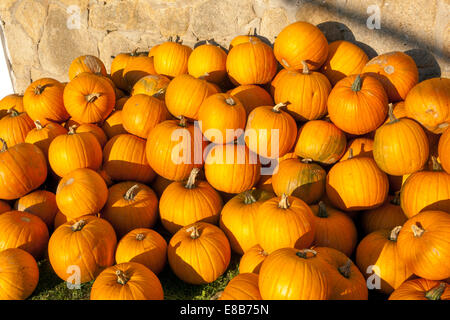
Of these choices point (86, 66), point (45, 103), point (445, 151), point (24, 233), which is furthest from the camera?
point (86, 66)

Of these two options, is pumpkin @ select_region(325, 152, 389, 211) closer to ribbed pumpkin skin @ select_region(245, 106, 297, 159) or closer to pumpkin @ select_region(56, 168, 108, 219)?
ribbed pumpkin skin @ select_region(245, 106, 297, 159)

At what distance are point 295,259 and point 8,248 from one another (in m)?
2.31

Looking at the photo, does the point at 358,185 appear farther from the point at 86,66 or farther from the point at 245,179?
the point at 86,66

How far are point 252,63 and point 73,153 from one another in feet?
6.09

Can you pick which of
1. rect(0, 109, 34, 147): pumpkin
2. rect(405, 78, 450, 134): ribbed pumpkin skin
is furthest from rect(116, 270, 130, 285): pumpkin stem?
rect(405, 78, 450, 134): ribbed pumpkin skin

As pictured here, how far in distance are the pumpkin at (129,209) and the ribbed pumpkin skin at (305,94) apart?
1.52m

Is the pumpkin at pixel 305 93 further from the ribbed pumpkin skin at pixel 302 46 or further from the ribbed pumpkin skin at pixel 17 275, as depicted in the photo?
Result: the ribbed pumpkin skin at pixel 17 275

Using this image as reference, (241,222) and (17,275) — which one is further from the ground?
(241,222)

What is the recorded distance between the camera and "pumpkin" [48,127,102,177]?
3.70m

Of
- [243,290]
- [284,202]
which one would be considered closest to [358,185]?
[284,202]

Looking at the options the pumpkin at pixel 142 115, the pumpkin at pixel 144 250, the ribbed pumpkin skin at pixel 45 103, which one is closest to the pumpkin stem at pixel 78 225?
the pumpkin at pixel 144 250

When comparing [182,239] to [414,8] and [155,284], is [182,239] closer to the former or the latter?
[155,284]

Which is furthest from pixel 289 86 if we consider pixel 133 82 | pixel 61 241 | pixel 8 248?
pixel 8 248

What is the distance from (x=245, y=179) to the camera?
362cm
